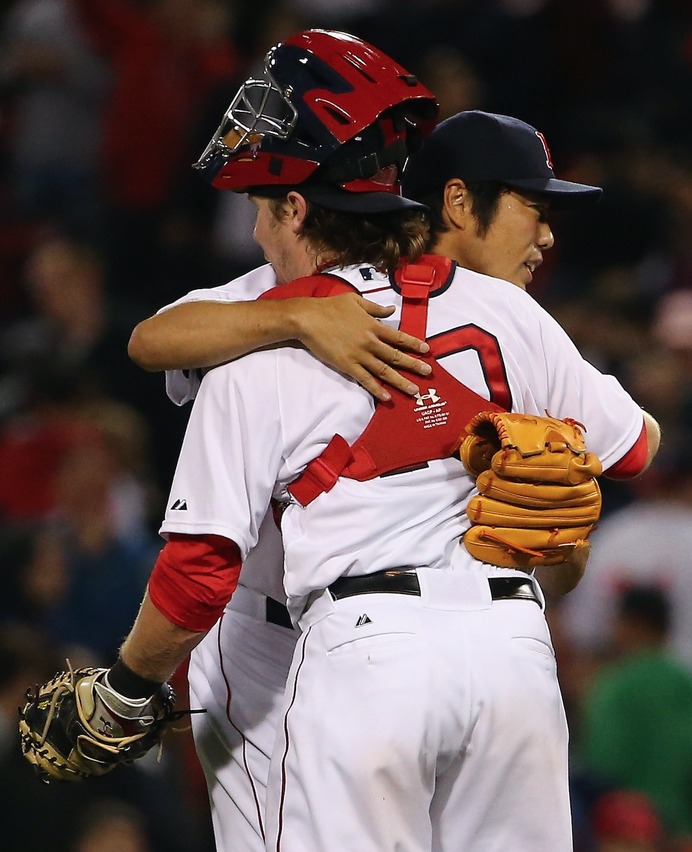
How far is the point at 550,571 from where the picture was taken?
3096mm

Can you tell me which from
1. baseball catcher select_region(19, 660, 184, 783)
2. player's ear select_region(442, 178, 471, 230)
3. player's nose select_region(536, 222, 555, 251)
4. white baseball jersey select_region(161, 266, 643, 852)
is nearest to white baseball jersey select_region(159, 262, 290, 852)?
baseball catcher select_region(19, 660, 184, 783)

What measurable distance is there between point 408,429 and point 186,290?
4986 millimetres

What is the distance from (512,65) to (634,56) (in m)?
0.74

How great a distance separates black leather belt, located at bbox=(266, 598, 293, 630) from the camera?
2969 millimetres

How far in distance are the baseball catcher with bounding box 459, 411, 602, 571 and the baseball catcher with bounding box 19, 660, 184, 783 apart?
68 cm

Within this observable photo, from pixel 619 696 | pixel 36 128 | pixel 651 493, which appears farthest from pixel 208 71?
pixel 619 696

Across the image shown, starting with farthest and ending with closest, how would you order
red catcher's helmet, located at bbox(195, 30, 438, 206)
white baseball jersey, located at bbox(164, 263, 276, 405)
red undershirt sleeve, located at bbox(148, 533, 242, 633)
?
white baseball jersey, located at bbox(164, 263, 276, 405) < red catcher's helmet, located at bbox(195, 30, 438, 206) < red undershirt sleeve, located at bbox(148, 533, 242, 633)

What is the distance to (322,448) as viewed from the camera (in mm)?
2637

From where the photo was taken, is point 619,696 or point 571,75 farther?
point 571,75

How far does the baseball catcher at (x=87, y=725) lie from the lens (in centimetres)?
282

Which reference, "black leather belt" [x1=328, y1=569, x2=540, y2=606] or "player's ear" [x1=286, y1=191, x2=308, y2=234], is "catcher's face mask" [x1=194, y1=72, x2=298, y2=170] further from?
"black leather belt" [x1=328, y1=569, x2=540, y2=606]

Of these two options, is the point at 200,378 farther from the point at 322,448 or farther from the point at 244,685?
the point at 244,685

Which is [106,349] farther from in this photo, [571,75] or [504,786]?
[504,786]

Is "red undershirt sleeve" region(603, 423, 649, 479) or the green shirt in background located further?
the green shirt in background
